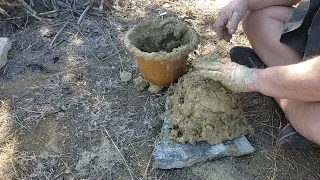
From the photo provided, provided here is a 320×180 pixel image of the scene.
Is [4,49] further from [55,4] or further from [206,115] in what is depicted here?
[206,115]

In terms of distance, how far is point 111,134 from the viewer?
2154 millimetres

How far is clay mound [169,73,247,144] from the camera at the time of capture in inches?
79.0

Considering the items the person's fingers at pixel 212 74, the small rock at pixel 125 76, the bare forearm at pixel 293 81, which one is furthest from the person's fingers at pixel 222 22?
the small rock at pixel 125 76

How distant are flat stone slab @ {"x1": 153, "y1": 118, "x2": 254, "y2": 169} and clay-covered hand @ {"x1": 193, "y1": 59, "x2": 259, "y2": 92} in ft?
0.96

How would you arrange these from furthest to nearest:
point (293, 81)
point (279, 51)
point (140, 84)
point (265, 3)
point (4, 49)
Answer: point (4, 49), point (140, 84), point (265, 3), point (279, 51), point (293, 81)

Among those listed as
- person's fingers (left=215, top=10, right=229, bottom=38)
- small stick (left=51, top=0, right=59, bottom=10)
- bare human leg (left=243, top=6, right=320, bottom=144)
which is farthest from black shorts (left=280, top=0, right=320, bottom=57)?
small stick (left=51, top=0, right=59, bottom=10)

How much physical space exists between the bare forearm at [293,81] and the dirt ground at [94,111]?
1.36 feet

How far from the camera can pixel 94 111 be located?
2.29m

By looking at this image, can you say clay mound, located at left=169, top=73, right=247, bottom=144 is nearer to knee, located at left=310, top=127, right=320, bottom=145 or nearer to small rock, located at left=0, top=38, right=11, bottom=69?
knee, located at left=310, top=127, right=320, bottom=145

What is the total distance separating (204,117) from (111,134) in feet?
1.71

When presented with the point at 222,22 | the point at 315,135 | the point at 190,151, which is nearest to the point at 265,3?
the point at 222,22

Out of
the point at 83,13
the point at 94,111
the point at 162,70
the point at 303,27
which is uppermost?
the point at 303,27

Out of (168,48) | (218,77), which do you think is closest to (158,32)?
(168,48)

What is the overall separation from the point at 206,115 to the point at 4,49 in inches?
59.4
